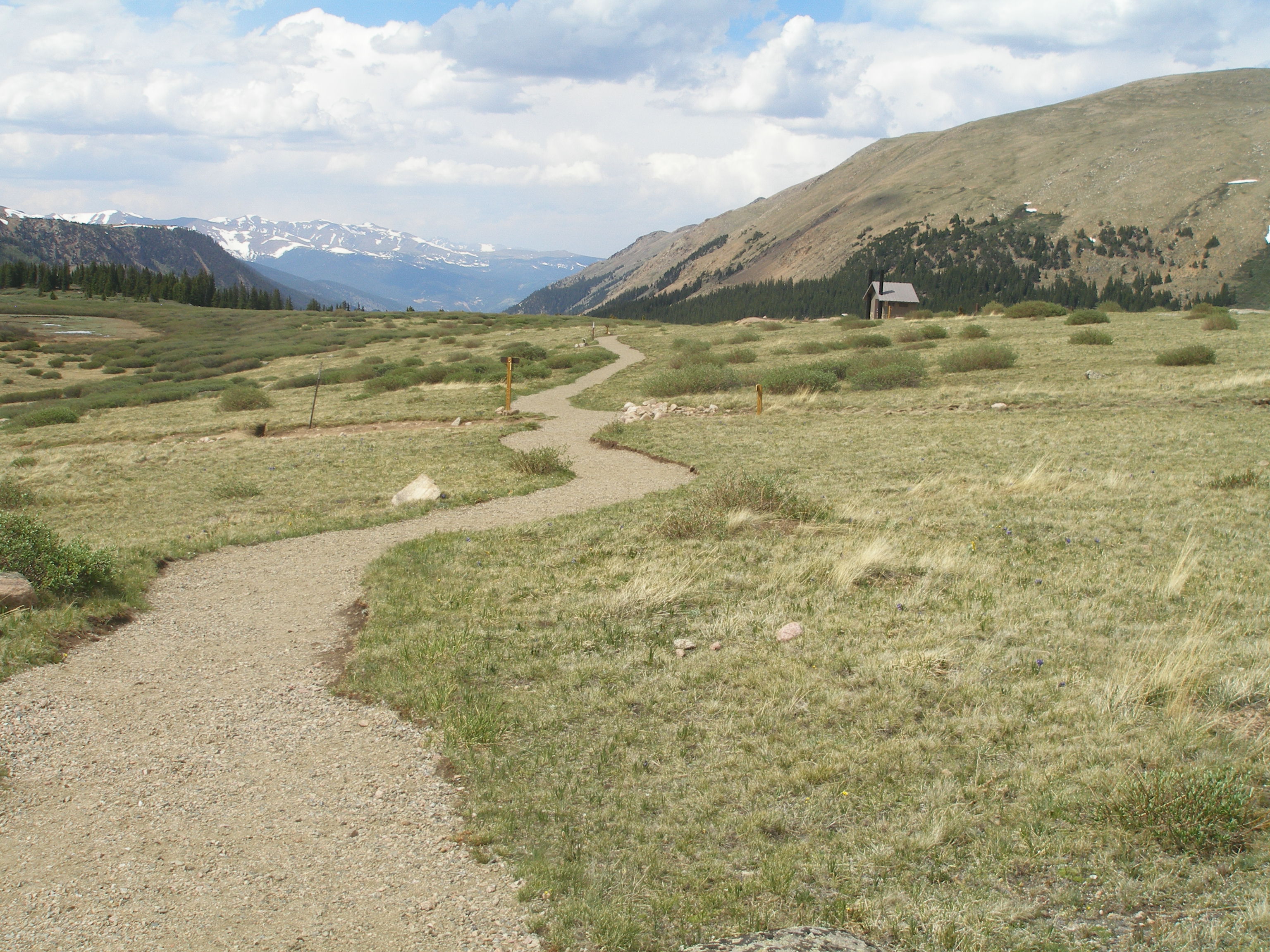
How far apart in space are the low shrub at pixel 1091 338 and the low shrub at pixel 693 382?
14.0 meters

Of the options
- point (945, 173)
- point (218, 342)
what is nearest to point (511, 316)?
point (218, 342)

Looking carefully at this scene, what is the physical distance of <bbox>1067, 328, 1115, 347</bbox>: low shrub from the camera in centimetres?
3127

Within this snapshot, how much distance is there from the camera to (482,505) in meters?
13.9

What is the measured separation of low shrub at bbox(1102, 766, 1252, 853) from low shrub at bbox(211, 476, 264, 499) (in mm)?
14988

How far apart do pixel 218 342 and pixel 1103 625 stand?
228ft

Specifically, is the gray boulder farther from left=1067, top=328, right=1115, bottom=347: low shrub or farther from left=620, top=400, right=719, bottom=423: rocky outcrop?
→ left=1067, top=328, right=1115, bottom=347: low shrub

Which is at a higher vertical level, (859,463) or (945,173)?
(945,173)

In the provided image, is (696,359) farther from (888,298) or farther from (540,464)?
(888,298)

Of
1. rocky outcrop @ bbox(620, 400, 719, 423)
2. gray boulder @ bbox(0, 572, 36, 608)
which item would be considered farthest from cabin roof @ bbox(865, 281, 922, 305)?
gray boulder @ bbox(0, 572, 36, 608)

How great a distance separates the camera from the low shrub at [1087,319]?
39125 mm

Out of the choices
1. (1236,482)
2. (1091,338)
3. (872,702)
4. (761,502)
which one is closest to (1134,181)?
(1091,338)

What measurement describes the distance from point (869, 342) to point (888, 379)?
11.1 meters

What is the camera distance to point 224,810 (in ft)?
16.7

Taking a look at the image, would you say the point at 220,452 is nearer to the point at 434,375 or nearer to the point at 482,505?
the point at 482,505
